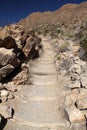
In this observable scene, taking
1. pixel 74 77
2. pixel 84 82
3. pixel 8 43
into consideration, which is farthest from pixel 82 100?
pixel 8 43

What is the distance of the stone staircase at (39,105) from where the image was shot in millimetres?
6961

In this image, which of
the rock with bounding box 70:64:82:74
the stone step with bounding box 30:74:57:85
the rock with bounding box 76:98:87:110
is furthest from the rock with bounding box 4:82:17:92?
the rock with bounding box 76:98:87:110

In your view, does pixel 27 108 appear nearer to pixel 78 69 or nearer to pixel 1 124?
pixel 1 124

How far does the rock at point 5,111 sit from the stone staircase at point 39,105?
186 mm

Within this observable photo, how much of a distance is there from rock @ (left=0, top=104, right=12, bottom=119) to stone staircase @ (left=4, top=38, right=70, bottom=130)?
186 mm

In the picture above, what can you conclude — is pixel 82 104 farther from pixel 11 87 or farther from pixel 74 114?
pixel 11 87

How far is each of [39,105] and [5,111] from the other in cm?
140

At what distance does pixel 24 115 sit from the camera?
7520mm

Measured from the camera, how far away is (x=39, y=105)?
821 centimetres

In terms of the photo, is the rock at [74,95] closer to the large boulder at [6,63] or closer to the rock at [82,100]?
the rock at [82,100]

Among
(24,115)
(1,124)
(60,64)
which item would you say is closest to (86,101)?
(24,115)

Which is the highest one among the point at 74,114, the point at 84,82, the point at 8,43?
the point at 8,43

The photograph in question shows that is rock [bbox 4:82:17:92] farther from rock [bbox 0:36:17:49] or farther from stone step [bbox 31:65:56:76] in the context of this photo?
rock [bbox 0:36:17:49]

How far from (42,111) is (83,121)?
5.39 feet
